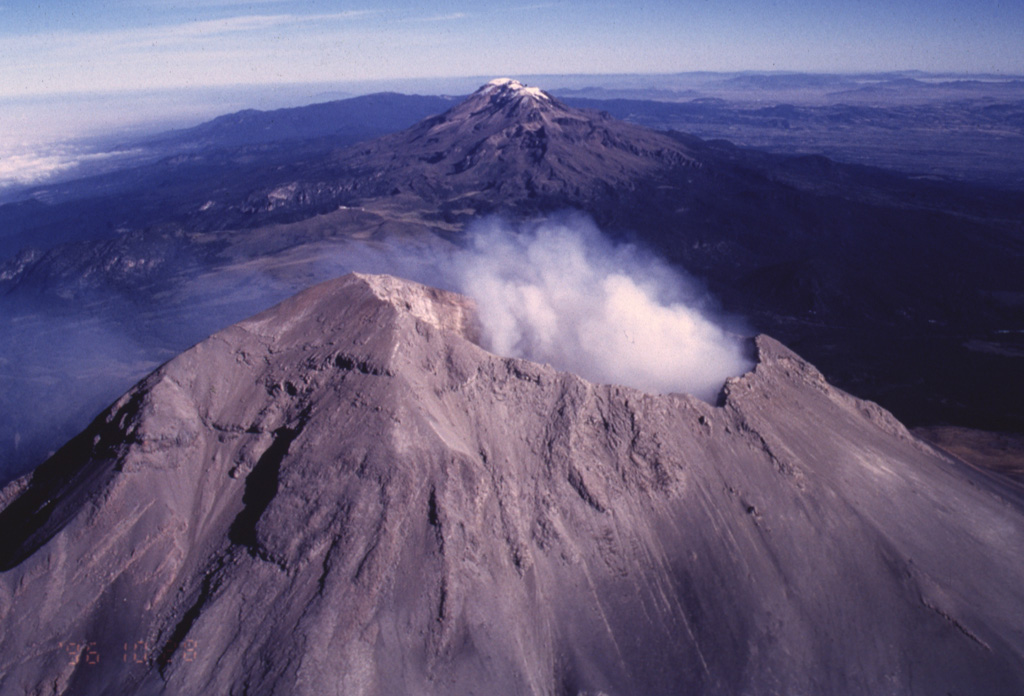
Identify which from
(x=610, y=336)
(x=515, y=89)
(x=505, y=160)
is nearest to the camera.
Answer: (x=610, y=336)

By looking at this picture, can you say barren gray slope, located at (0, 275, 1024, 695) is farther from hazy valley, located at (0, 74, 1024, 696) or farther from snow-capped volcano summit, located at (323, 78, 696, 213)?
snow-capped volcano summit, located at (323, 78, 696, 213)

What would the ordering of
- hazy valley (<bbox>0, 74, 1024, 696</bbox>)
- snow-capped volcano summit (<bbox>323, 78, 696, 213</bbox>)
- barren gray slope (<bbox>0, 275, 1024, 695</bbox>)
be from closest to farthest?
barren gray slope (<bbox>0, 275, 1024, 695</bbox>), hazy valley (<bbox>0, 74, 1024, 696</bbox>), snow-capped volcano summit (<bbox>323, 78, 696, 213</bbox>)

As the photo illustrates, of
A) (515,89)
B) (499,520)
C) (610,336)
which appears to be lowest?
(499,520)

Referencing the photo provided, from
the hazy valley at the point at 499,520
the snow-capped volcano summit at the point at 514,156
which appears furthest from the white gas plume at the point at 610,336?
the snow-capped volcano summit at the point at 514,156

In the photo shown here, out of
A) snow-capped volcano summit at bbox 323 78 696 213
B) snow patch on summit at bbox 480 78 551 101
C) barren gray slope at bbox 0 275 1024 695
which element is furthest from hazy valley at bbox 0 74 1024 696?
snow patch on summit at bbox 480 78 551 101

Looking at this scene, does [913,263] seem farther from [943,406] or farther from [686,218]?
[943,406]

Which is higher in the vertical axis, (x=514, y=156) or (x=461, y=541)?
(x=514, y=156)

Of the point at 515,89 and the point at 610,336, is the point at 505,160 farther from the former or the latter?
the point at 610,336

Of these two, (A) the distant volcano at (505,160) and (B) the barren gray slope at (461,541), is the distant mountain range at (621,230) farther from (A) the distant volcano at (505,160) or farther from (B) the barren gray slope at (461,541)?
(B) the barren gray slope at (461,541)

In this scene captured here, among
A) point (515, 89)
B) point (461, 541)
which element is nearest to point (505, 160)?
point (515, 89)
